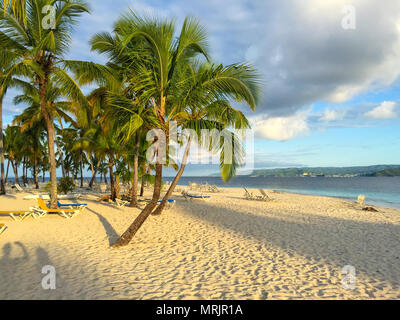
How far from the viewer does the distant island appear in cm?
10289

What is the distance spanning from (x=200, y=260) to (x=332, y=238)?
13.5 ft

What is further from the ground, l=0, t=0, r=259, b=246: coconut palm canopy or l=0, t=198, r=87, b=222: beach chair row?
l=0, t=0, r=259, b=246: coconut palm canopy

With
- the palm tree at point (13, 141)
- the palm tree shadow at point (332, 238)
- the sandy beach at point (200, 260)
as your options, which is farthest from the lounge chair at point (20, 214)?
the palm tree at point (13, 141)

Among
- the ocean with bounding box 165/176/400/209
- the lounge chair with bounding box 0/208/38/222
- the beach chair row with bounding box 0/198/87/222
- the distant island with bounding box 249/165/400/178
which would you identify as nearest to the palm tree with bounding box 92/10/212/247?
the beach chair row with bounding box 0/198/87/222

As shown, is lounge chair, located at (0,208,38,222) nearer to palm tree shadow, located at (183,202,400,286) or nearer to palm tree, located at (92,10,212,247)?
palm tree, located at (92,10,212,247)

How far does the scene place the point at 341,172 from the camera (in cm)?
13850

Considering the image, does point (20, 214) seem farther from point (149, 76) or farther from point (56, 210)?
point (149, 76)

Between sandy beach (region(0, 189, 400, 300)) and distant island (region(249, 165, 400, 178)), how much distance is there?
390 ft

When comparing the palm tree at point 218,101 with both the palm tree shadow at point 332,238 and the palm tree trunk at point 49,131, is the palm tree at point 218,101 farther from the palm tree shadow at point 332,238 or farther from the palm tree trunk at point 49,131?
the palm tree trunk at point 49,131

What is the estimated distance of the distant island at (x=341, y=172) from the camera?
10289cm

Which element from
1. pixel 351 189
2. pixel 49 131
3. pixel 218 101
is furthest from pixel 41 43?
pixel 351 189

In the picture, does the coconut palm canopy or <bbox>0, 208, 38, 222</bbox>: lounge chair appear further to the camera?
<bbox>0, 208, 38, 222</bbox>: lounge chair

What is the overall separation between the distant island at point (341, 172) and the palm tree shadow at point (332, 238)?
382ft
